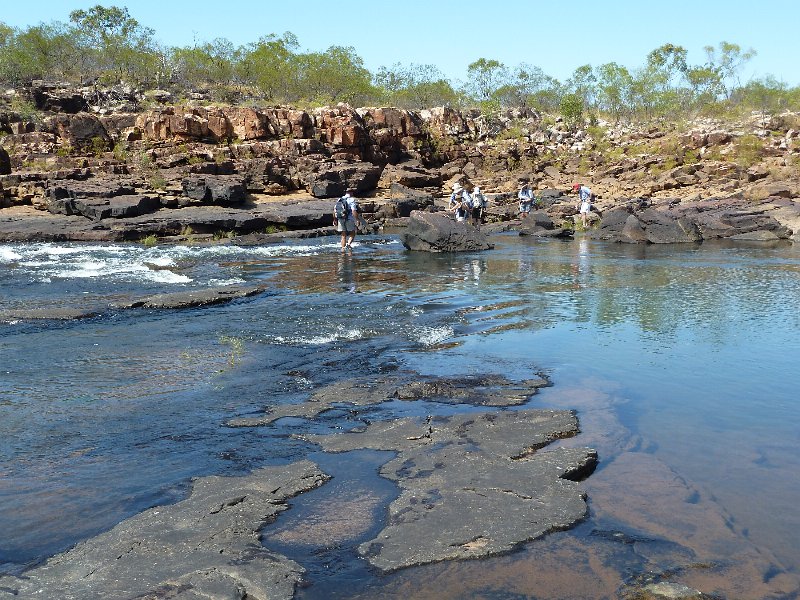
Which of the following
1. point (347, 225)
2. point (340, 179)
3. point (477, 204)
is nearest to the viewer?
point (347, 225)

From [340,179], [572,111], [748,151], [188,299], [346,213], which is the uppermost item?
[572,111]

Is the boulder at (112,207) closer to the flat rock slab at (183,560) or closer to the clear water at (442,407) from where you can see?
the clear water at (442,407)

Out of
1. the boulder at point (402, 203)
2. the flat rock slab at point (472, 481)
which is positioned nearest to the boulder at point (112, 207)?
the boulder at point (402, 203)

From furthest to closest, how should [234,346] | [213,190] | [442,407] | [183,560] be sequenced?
[213,190] → [234,346] → [442,407] → [183,560]

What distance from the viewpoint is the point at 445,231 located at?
76.5 feet

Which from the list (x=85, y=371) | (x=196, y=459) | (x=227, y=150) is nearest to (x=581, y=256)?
(x=85, y=371)

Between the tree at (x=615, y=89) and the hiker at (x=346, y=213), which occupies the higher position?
the tree at (x=615, y=89)

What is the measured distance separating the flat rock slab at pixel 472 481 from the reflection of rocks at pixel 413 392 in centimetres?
66

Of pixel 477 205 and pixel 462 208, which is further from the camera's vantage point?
pixel 477 205

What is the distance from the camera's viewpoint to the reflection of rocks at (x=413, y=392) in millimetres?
6992

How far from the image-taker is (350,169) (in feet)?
136

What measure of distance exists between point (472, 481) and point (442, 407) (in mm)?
1940

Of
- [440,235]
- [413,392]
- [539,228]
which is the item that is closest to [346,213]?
[440,235]

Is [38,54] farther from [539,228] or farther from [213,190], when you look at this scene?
[539,228]
